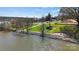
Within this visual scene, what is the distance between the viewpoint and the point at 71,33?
1.62 meters

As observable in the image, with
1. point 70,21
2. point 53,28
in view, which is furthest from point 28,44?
point 70,21

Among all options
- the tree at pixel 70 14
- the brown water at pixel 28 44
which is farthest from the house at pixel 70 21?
the brown water at pixel 28 44

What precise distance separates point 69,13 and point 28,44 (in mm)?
485

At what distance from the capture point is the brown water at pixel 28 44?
5.26 feet

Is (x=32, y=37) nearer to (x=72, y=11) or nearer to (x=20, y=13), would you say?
(x=20, y=13)

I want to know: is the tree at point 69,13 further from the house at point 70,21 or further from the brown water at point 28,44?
the brown water at point 28,44

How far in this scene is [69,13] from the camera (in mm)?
1637

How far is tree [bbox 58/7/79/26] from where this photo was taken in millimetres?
1620

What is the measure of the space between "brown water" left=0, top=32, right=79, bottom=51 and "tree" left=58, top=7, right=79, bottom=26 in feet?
0.79

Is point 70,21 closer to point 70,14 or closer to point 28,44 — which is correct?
point 70,14

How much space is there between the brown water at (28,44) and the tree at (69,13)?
241 mm

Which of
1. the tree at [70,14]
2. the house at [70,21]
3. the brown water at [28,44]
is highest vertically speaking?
the tree at [70,14]

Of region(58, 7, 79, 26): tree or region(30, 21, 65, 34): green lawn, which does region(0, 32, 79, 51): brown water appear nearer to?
region(30, 21, 65, 34): green lawn
